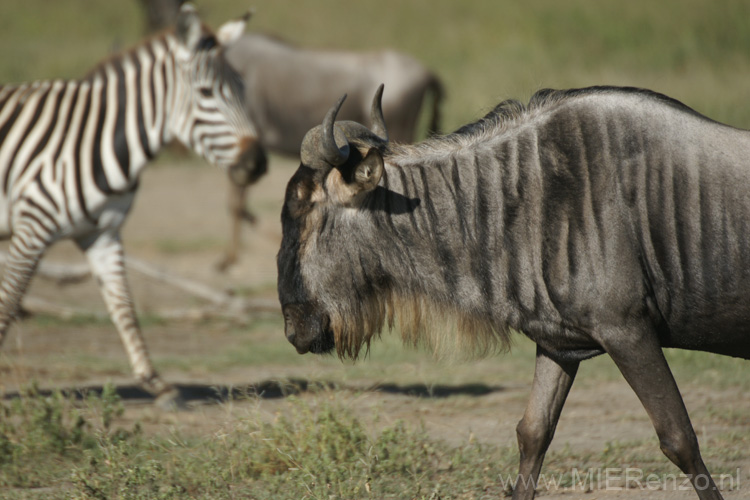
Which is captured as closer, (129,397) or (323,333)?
(323,333)

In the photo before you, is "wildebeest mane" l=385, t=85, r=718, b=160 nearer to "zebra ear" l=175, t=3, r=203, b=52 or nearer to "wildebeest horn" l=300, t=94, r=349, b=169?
"wildebeest horn" l=300, t=94, r=349, b=169

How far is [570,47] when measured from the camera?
17.9 m

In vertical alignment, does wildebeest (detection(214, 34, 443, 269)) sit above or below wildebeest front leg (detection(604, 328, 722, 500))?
above

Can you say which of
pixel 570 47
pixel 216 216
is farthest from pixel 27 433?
pixel 570 47

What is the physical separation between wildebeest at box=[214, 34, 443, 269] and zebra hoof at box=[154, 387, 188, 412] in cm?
561

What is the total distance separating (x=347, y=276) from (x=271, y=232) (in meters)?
7.97

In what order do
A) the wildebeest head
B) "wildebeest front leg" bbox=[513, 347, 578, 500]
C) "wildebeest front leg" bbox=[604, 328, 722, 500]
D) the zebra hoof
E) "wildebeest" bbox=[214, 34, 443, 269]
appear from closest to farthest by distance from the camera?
1. "wildebeest front leg" bbox=[604, 328, 722, 500]
2. the wildebeest head
3. "wildebeest front leg" bbox=[513, 347, 578, 500]
4. the zebra hoof
5. "wildebeest" bbox=[214, 34, 443, 269]

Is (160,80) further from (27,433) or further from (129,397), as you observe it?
(27,433)

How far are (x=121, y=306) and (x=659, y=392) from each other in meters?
3.51

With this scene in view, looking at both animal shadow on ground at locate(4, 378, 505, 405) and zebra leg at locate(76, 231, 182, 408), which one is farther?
animal shadow on ground at locate(4, 378, 505, 405)

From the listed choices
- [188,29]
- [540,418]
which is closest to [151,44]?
[188,29]

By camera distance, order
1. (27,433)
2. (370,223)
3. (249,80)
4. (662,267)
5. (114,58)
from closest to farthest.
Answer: (662,267)
(370,223)
(27,433)
(114,58)
(249,80)

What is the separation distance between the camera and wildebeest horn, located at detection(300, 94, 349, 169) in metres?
3.35

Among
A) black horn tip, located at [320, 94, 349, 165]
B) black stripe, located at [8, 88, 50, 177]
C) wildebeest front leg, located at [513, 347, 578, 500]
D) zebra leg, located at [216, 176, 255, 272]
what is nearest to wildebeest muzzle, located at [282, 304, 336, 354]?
black horn tip, located at [320, 94, 349, 165]
